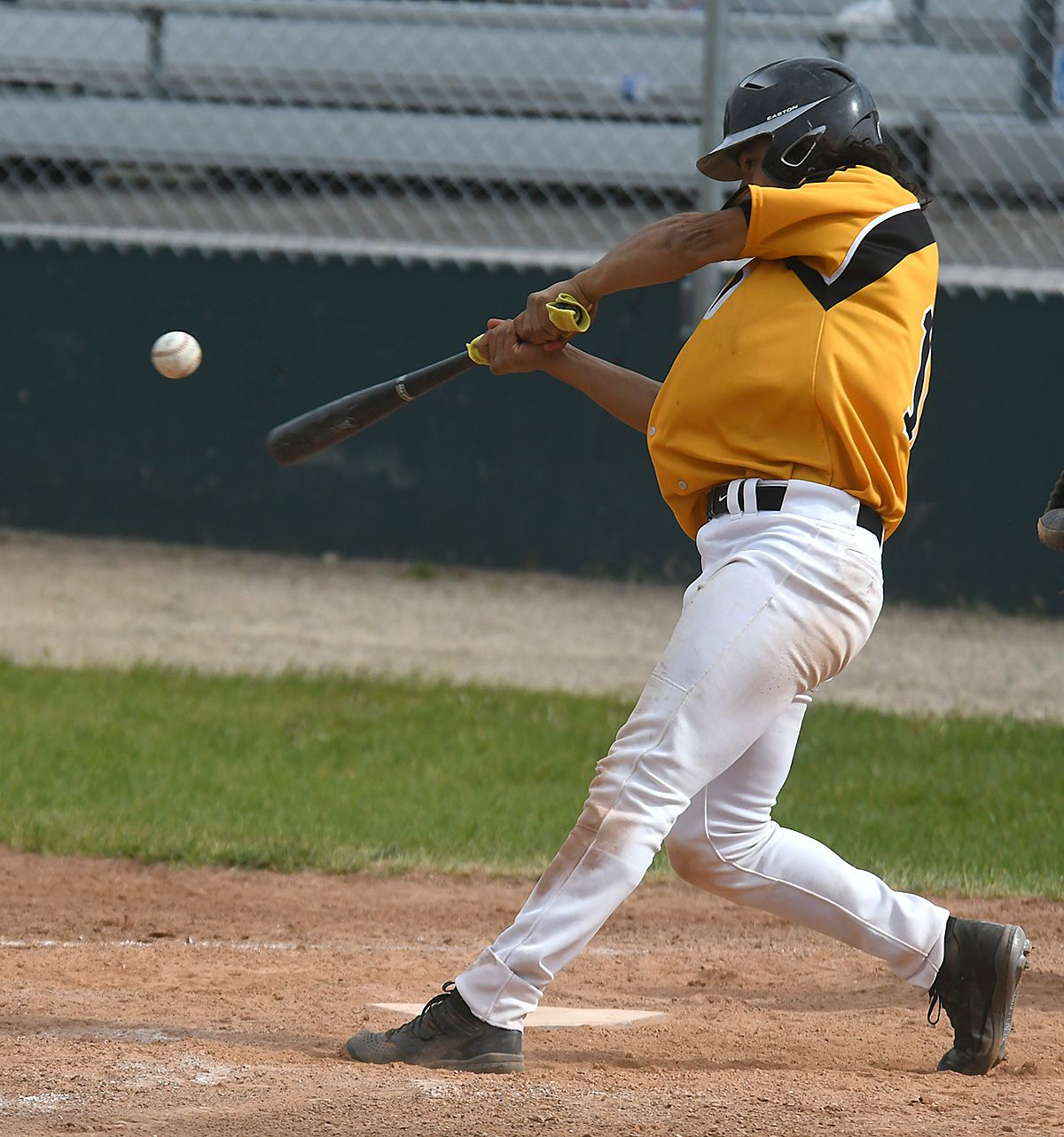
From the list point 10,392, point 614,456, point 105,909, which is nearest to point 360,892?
point 105,909

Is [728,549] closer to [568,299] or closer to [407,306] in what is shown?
[568,299]

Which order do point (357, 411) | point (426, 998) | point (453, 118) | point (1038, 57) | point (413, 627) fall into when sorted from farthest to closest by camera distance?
point (453, 118) → point (1038, 57) → point (413, 627) → point (357, 411) → point (426, 998)

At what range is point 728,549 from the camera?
3.10 meters

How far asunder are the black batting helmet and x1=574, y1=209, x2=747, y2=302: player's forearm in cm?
20

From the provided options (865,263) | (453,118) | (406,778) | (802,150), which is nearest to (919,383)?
(865,263)

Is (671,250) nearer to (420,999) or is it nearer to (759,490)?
(759,490)

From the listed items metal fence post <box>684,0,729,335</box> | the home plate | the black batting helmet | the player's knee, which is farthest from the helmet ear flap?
metal fence post <box>684,0,729,335</box>

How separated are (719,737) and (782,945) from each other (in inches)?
59.5

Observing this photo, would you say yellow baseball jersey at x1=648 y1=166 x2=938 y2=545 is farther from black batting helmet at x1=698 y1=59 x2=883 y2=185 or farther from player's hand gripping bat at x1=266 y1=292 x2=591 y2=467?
player's hand gripping bat at x1=266 y1=292 x2=591 y2=467

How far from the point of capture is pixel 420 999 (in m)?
3.70

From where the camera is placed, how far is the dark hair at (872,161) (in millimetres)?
3172

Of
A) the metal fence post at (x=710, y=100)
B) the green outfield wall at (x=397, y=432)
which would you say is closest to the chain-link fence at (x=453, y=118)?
the green outfield wall at (x=397, y=432)

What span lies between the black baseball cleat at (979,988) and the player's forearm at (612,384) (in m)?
1.20

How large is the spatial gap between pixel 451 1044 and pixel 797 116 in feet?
5.78
